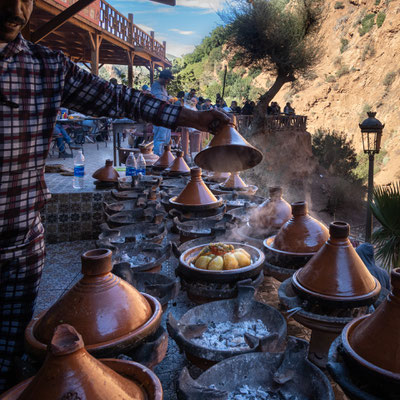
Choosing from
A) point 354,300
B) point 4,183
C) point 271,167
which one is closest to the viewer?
point 4,183

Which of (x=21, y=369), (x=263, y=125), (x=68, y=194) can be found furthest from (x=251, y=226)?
(x=263, y=125)

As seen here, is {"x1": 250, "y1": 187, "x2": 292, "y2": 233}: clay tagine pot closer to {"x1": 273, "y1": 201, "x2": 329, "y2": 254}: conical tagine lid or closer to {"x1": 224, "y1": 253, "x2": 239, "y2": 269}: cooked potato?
{"x1": 273, "y1": 201, "x2": 329, "y2": 254}: conical tagine lid

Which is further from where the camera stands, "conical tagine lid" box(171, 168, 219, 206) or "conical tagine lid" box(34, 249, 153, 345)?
"conical tagine lid" box(171, 168, 219, 206)

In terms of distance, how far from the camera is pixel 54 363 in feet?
2.97

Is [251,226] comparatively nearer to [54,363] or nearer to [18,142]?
[18,142]

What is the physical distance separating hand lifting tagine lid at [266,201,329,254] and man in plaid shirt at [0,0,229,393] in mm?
1395

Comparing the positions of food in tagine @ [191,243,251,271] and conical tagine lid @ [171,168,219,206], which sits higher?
conical tagine lid @ [171,168,219,206]

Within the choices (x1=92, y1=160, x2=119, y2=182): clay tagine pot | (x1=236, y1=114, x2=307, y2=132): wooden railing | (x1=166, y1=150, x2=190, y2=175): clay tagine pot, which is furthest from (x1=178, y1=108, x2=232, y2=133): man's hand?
(x1=236, y1=114, x2=307, y2=132): wooden railing

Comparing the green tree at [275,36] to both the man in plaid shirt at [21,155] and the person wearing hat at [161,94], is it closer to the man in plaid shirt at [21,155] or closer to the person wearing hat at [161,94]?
the person wearing hat at [161,94]

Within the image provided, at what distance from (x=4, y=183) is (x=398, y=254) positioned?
25.6 ft

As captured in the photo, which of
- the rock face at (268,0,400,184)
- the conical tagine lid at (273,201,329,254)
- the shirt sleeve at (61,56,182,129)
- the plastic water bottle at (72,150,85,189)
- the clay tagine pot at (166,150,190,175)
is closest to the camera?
the shirt sleeve at (61,56,182,129)

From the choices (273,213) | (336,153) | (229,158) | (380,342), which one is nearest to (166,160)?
(273,213)

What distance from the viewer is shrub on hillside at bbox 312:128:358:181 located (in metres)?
29.4

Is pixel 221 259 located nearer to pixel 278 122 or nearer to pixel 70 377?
pixel 70 377
